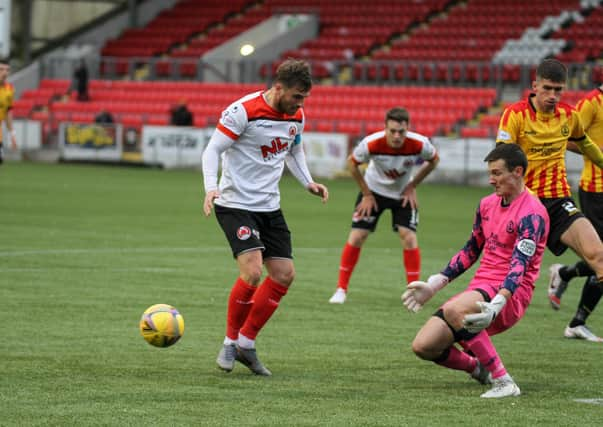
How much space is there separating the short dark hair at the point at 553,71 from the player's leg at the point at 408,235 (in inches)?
147

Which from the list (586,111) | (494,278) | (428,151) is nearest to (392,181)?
(428,151)

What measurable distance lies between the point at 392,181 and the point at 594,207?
112 inches

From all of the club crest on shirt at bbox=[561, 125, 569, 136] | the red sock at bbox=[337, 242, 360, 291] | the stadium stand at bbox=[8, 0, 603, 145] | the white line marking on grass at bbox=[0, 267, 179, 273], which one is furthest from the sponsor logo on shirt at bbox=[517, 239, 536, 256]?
the stadium stand at bbox=[8, 0, 603, 145]

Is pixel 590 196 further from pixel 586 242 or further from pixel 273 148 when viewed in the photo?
pixel 273 148

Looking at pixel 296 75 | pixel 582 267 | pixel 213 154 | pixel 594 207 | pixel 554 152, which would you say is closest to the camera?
pixel 296 75

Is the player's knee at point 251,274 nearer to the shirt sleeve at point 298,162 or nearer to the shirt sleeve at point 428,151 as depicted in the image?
the shirt sleeve at point 298,162

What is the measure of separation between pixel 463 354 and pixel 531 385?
55cm

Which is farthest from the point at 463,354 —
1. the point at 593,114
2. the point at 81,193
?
the point at 81,193

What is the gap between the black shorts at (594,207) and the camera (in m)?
9.49

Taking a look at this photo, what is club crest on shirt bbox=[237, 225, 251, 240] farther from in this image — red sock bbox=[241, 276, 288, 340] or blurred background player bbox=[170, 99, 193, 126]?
blurred background player bbox=[170, 99, 193, 126]

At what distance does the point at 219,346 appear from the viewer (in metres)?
8.60

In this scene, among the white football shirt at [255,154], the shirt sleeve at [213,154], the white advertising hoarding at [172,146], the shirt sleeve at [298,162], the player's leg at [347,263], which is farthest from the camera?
the white advertising hoarding at [172,146]

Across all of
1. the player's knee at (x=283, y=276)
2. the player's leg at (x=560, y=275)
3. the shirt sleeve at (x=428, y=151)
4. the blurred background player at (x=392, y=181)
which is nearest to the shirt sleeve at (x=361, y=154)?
the blurred background player at (x=392, y=181)

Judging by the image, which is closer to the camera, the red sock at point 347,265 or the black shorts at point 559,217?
the black shorts at point 559,217
